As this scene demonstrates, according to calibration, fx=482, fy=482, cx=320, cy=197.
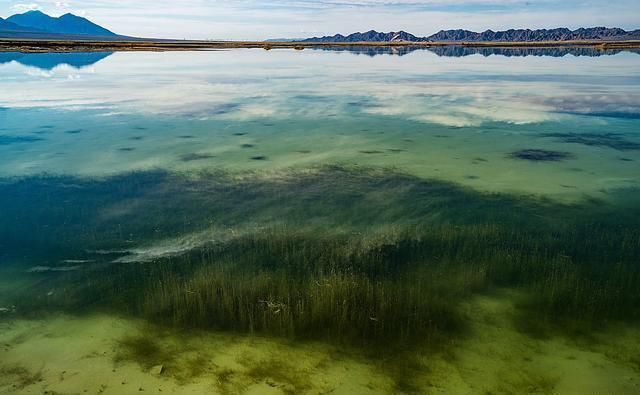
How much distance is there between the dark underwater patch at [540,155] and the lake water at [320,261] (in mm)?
91

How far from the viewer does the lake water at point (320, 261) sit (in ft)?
14.1

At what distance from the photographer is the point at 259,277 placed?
5.79 m

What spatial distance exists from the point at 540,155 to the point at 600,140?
113 inches

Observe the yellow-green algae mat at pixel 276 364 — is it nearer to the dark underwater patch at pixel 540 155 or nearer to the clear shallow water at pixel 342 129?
the clear shallow water at pixel 342 129

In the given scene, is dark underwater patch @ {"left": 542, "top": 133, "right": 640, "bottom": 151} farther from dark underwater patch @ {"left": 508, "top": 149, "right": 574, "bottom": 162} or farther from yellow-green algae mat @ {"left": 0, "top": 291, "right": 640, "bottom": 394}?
yellow-green algae mat @ {"left": 0, "top": 291, "right": 640, "bottom": 394}

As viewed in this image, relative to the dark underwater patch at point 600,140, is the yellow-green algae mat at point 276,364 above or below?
below

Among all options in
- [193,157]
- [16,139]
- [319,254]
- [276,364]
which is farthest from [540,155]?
[16,139]

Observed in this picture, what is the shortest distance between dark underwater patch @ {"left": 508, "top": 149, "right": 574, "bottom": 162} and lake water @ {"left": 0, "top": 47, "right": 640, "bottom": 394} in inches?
3.6

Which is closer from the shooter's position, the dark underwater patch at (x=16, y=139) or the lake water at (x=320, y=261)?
the lake water at (x=320, y=261)

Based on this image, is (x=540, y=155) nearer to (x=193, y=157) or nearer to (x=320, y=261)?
(x=320, y=261)

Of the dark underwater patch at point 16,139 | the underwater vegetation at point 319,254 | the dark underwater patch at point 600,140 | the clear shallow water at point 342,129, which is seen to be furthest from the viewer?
the dark underwater patch at point 16,139

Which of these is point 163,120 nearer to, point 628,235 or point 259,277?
point 259,277

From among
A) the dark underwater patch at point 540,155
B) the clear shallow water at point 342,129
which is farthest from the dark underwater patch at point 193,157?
the dark underwater patch at point 540,155

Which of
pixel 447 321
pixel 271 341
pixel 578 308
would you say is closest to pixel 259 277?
pixel 271 341
